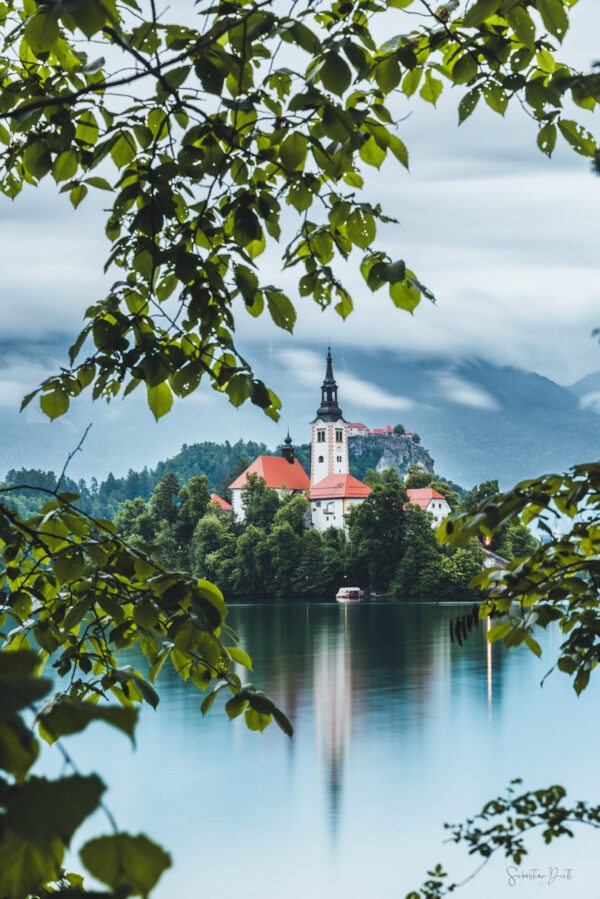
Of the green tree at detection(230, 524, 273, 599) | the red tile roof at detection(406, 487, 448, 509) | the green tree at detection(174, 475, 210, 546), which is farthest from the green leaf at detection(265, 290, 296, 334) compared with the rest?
the green tree at detection(174, 475, 210, 546)

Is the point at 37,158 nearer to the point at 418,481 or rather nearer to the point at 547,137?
the point at 547,137

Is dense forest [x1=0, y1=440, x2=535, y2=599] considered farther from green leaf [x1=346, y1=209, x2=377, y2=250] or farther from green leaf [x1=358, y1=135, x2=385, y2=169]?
green leaf [x1=358, y1=135, x2=385, y2=169]

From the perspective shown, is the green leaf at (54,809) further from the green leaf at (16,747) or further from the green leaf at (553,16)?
the green leaf at (553,16)

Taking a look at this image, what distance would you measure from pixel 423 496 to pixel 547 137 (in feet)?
210

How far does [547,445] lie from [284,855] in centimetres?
18752

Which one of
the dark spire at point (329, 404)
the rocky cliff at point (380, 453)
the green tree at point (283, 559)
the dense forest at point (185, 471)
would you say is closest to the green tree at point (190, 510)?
the green tree at point (283, 559)

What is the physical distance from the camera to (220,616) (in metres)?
1.63

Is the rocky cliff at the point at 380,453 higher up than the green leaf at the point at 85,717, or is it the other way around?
the rocky cliff at the point at 380,453

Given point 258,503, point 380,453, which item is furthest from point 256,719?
point 380,453

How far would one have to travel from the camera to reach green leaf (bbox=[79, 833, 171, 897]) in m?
0.64

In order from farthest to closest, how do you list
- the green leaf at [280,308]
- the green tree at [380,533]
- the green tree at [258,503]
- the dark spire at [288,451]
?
the dark spire at [288,451] < the green tree at [258,503] < the green tree at [380,533] < the green leaf at [280,308]

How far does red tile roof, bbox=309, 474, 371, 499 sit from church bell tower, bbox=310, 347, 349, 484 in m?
2.90

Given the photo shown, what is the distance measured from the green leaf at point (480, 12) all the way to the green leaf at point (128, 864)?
123 cm

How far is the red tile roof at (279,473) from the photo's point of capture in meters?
77.2
